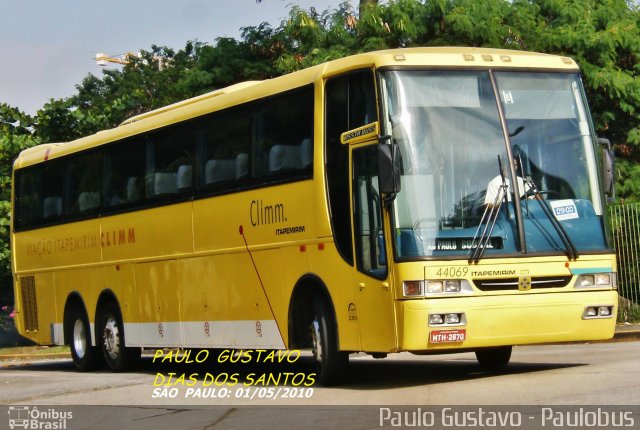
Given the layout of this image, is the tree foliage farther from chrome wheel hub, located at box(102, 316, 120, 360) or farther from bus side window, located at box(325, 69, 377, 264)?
bus side window, located at box(325, 69, 377, 264)

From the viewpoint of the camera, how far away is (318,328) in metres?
14.2

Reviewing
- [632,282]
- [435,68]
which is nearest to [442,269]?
[435,68]

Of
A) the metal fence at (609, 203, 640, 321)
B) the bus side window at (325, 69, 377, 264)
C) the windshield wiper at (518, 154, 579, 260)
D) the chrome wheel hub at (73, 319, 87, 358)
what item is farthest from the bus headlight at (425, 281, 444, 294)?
the metal fence at (609, 203, 640, 321)

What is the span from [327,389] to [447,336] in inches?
68.9

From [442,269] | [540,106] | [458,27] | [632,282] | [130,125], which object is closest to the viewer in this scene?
[442,269]

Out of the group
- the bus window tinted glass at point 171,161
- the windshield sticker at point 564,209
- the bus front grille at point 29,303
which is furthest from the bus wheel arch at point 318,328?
the bus front grille at point 29,303

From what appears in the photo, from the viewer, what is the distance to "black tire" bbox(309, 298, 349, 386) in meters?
13.9

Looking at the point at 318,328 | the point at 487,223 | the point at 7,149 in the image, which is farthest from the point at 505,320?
the point at 7,149

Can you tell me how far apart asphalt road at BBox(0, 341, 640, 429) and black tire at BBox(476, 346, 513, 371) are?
0.12 meters

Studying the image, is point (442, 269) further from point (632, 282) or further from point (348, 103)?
point (632, 282)

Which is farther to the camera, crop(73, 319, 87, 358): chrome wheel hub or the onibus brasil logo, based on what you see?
crop(73, 319, 87, 358): chrome wheel hub

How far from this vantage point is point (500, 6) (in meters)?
28.2

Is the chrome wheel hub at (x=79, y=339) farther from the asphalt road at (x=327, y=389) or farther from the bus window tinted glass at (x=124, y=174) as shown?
the bus window tinted glass at (x=124, y=174)

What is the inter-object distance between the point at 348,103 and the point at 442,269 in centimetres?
230
